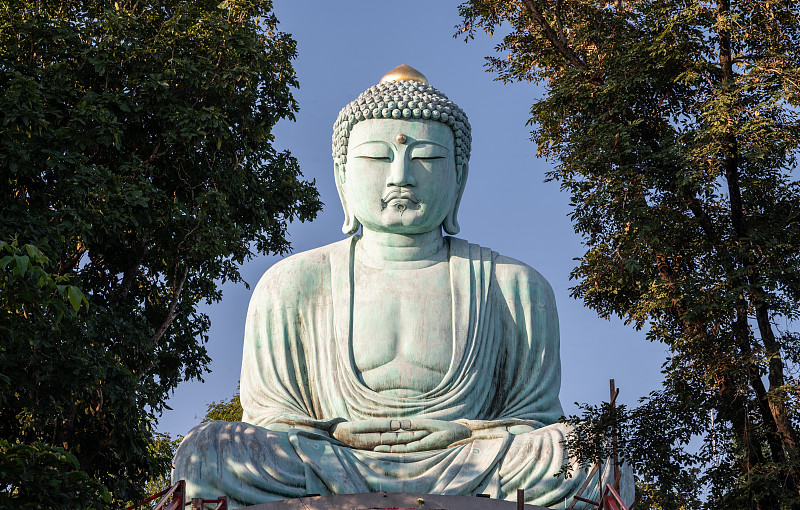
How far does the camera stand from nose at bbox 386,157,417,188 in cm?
988

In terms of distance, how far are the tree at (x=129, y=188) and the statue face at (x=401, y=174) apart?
348cm

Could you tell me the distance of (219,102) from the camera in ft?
50.3

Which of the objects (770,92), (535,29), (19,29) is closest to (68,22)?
(19,29)

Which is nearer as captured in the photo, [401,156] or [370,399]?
[370,399]

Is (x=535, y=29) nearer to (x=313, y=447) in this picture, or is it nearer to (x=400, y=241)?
(x=400, y=241)

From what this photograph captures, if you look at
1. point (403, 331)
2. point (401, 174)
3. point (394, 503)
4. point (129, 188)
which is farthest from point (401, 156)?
point (129, 188)

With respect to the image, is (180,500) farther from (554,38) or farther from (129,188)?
(554,38)

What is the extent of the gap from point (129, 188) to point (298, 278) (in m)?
4.29

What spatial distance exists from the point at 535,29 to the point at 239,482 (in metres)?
8.04

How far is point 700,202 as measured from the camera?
1308cm

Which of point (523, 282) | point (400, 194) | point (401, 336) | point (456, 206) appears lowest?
point (401, 336)

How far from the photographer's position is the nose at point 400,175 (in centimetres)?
988

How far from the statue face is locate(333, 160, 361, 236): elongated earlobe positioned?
0.92 feet

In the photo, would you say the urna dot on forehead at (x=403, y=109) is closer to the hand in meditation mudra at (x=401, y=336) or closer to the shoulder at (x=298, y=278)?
the hand in meditation mudra at (x=401, y=336)
